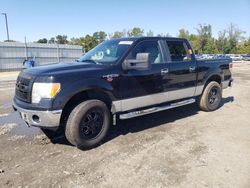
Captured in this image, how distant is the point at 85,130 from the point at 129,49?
1776 mm

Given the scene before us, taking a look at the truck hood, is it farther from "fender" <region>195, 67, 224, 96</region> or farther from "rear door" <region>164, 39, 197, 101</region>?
"fender" <region>195, 67, 224, 96</region>

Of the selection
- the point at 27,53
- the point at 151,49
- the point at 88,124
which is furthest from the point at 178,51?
the point at 27,53

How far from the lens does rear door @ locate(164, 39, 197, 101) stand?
568 centimetres

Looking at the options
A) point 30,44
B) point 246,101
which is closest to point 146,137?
point 246,101

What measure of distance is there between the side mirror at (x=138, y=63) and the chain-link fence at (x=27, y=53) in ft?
66.3

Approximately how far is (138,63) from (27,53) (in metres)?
25.0

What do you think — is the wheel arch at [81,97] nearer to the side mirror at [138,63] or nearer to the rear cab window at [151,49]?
the side mirror at [138,63]

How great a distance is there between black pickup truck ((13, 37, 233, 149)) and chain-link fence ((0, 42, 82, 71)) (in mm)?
19499

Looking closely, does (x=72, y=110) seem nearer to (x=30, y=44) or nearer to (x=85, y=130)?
(x=85, y=130)

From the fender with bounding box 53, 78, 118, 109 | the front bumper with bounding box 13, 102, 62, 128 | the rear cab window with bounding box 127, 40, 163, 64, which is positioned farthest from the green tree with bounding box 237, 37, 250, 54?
the front bumper with bounding box 13, 102, 62, 128

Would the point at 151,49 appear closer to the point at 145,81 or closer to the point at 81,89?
the point at 145,81

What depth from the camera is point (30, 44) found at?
27297 mm

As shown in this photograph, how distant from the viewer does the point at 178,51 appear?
6023mm

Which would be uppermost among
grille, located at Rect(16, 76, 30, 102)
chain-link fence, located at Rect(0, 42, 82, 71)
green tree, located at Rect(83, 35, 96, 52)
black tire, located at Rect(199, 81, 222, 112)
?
green tree, located at Rect(83, 35, 96, 52)
